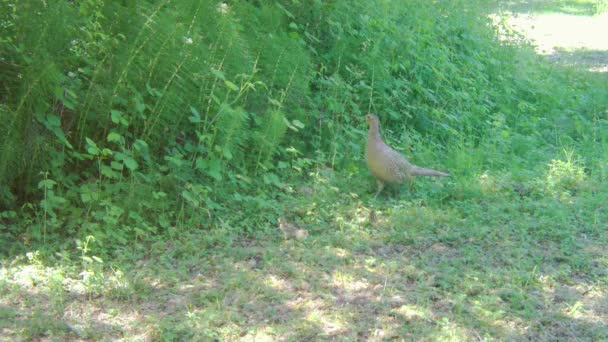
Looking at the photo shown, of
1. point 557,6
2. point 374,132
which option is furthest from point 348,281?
point 557,6

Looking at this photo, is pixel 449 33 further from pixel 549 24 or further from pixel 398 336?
pixel 398 336

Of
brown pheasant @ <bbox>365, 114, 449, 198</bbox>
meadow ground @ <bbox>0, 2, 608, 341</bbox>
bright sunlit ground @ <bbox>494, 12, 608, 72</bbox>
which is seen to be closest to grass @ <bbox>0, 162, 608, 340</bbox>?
meadow ground @ <bbox>0, 2, 608, 341</bbox>

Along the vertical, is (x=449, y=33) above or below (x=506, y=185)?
above

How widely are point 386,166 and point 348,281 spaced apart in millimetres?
1770

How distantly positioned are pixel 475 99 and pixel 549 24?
7.04m

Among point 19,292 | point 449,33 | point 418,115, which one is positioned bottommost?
point 19,292

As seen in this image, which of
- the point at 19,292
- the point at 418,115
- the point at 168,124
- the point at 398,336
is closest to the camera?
the point at 398,336

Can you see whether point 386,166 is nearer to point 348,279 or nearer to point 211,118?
point 211,118

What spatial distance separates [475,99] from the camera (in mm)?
9211

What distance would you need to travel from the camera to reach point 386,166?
663 centimetres

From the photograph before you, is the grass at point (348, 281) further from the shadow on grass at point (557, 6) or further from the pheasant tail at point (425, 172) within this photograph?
the shadow on grass at point (557, 6)

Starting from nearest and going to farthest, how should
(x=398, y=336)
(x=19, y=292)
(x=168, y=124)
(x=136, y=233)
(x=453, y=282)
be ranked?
(x=398, y=336) < (x=19, y=292) < (x=453, y=282) < (x=136, y=233) < (x=168, y=124)

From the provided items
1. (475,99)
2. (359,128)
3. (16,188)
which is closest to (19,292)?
(16,188)

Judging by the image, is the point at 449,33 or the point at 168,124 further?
the point at 449,33
